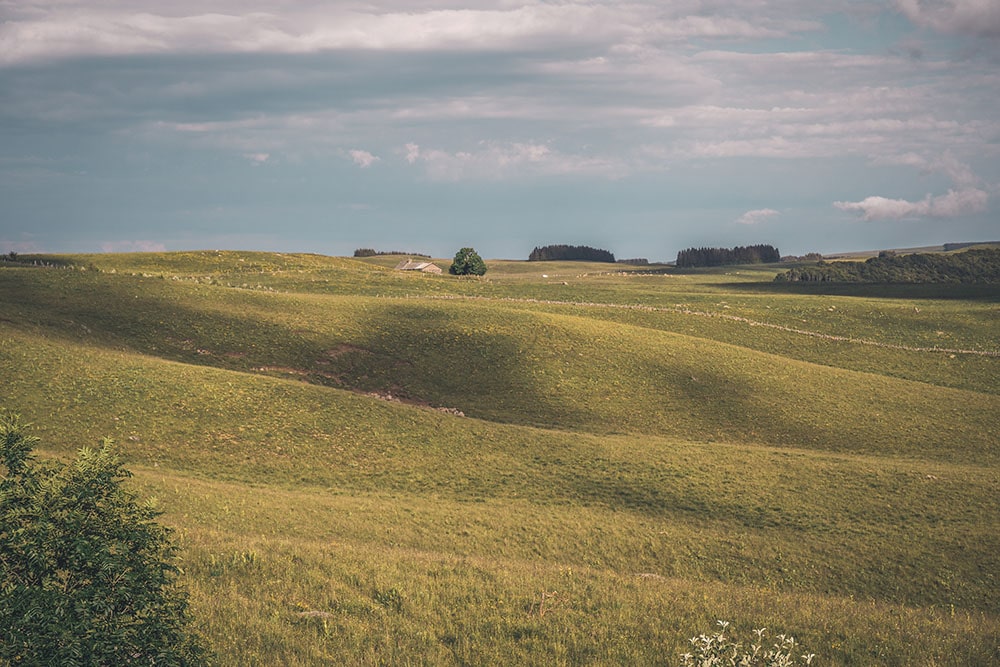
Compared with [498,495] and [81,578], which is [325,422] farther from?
[81,578]

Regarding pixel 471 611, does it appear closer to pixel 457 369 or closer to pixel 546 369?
pixel 457 369

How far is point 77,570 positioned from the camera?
12633 millimetres

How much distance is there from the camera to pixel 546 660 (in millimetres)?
17578

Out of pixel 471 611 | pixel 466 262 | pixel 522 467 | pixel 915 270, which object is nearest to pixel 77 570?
pixel 471 611

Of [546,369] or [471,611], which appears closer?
[471,611]

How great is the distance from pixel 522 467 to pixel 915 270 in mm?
166330

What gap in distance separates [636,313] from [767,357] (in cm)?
2082

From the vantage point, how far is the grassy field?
19.8 meters

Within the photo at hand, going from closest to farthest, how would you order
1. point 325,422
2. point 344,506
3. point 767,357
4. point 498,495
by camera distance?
point 344,506 → point 498,495 → point 325,422 → point 767,357

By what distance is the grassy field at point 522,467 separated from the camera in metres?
19.8

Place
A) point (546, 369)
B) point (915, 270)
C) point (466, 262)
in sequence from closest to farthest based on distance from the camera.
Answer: point (546, 369) → point (466, 262) → point (915, 270)

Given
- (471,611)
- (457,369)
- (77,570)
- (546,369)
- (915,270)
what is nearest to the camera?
(77,570)

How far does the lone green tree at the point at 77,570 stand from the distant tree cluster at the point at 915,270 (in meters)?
169

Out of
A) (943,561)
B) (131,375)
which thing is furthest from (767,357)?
(131,375)
